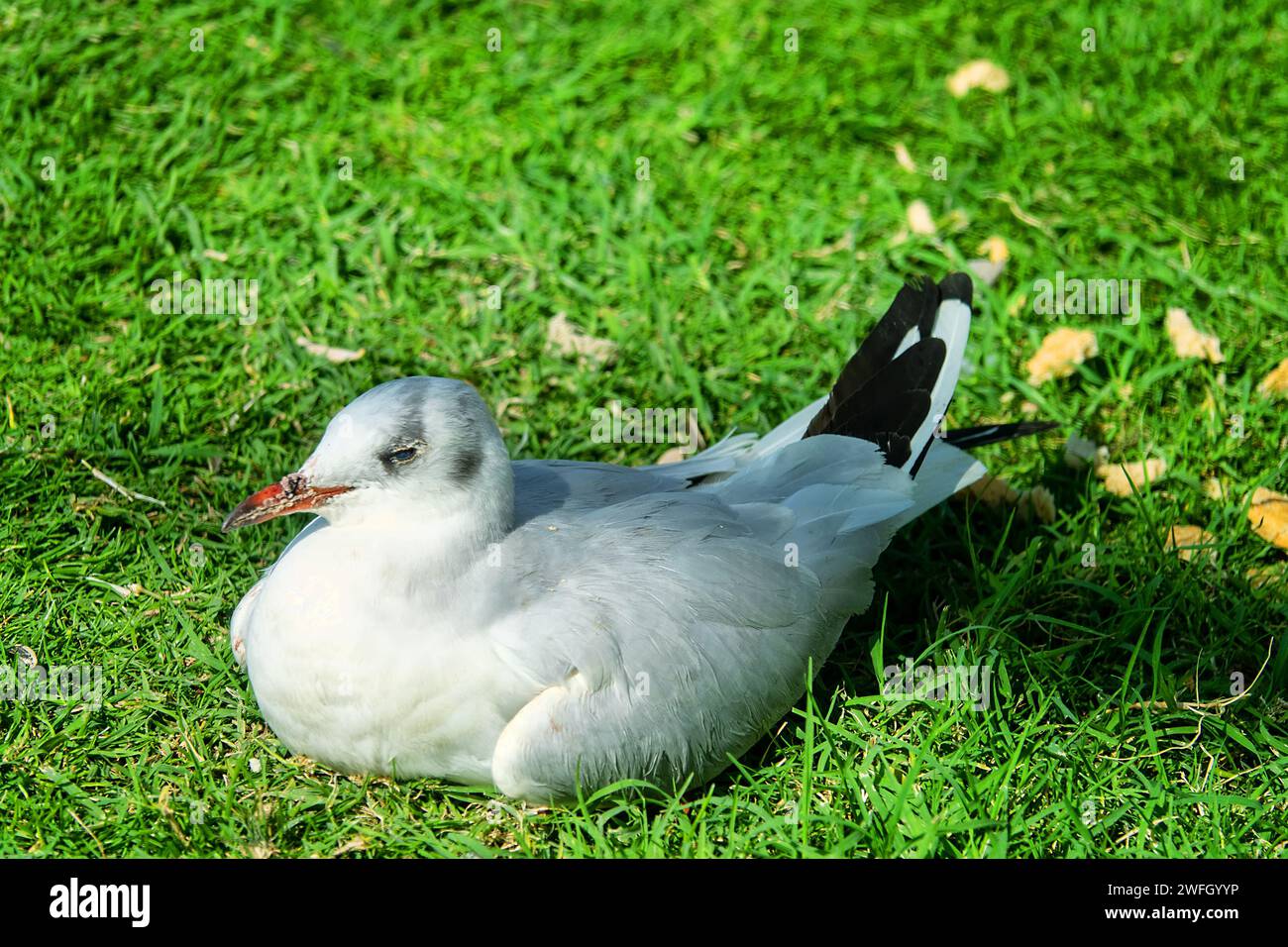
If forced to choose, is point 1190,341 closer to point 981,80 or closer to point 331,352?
point 981,80

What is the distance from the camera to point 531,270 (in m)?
5.42

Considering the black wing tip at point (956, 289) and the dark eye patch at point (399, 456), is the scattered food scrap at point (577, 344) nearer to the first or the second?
the black wing tip at point (956, 289)

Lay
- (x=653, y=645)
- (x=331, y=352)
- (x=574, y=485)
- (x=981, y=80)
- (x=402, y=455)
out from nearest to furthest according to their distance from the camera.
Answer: (x=402, y=455), (x=653, y=645), (x=574, y=485), (x=331, y=352), (x=981, y=80)

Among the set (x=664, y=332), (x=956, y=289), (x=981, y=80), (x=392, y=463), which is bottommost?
(x=392, y=463)

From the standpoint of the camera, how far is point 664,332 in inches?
203

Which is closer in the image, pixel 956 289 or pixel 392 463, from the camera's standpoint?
pixel 392 463

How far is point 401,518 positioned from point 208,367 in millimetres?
1850

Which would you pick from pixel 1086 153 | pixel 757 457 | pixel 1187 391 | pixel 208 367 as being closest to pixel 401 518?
pixel 757 457

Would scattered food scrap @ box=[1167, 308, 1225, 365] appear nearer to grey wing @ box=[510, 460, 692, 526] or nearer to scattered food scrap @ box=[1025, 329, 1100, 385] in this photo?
scattered food scrap @ box=[1025, 329, 1100, 385]

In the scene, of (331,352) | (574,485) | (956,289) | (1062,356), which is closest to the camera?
(574,485)

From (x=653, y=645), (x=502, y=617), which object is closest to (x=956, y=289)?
(x=653, y=645)

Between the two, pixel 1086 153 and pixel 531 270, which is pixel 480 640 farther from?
pixel 1086 153

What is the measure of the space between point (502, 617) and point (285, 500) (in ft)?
1.93

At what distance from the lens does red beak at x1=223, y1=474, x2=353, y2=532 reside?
131 inches
